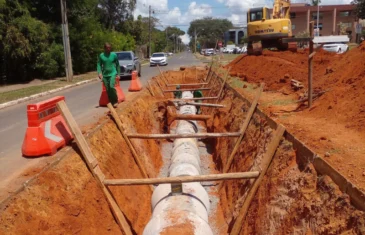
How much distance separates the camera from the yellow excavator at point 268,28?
65.3 ft

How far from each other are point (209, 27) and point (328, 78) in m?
118

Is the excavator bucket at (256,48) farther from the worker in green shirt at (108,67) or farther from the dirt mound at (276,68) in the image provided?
the worker in green shirt at (108,67)

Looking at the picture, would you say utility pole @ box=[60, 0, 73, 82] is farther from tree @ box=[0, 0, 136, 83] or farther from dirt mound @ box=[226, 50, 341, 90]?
dirt mound @ box=[226, 50, 341, 90]

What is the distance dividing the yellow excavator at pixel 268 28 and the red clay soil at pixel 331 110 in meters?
4.63

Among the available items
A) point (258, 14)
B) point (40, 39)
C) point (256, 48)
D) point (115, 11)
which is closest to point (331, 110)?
point (256, 48)

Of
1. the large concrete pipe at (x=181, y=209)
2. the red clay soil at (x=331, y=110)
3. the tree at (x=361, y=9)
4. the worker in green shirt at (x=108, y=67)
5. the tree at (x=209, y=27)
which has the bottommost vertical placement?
the large concrete pipe at (x=181, y=209)

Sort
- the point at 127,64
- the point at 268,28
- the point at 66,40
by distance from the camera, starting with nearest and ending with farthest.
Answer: the point at 268,28
the point at 66,40
the point at 127,64

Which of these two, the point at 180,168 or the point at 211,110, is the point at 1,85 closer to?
the point at 211,110

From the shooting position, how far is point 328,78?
11.3 m

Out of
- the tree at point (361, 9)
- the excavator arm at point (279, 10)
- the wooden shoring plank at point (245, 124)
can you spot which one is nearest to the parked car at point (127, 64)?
the excavator arm at point (279, 10)

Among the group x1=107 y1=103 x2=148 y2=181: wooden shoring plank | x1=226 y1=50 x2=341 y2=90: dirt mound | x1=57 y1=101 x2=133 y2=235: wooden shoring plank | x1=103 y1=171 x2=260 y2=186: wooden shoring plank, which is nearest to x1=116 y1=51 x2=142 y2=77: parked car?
x1=226 y1=50 x2=341 y2=90: dirt mound

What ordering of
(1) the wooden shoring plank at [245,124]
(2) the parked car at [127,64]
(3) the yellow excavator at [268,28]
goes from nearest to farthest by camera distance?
1. (1) the wooden shoring plank at [245,124]
2. (3) the yellow excavator at [268,28]
3. (2) the parked car at [127,64]

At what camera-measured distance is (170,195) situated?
19.5 ft

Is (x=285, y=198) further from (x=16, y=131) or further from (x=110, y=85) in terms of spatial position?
(x=16, y=131)
